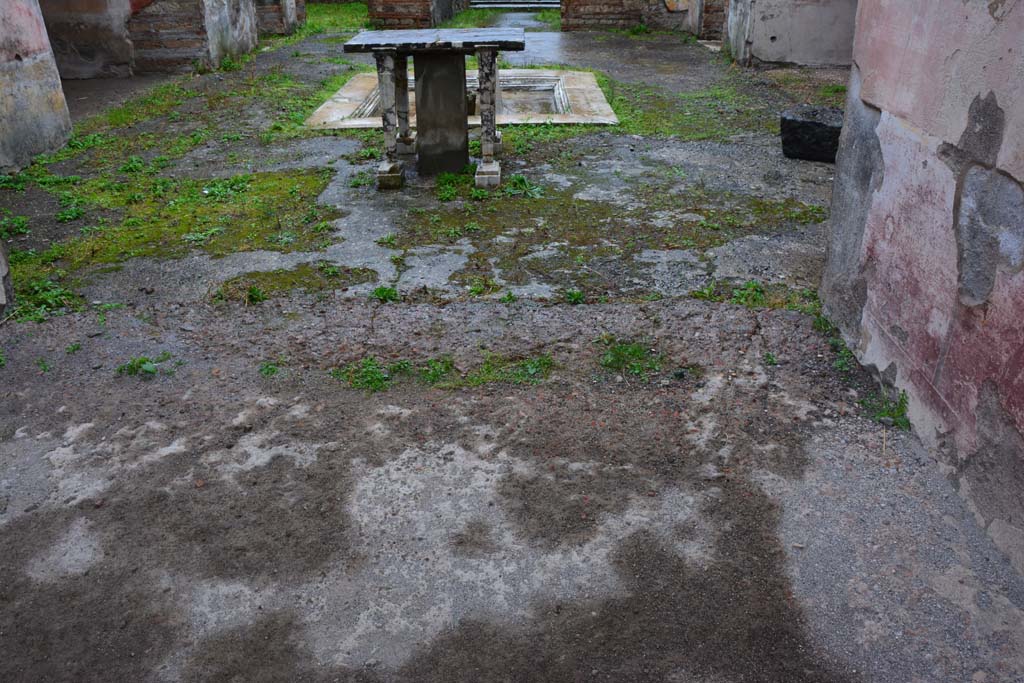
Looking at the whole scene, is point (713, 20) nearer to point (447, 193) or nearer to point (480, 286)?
point (447, 193)

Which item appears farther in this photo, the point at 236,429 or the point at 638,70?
the point at 638,70

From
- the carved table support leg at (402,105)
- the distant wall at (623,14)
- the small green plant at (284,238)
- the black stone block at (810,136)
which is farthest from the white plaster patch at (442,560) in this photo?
the distant wall at (623,14)

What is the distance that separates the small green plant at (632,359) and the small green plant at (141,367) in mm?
1958

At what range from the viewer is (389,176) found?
18.6 ft

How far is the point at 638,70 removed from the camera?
35.1 ft

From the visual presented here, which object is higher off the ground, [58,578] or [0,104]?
[0,104]

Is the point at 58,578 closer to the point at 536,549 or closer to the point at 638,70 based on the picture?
the point at 536,549

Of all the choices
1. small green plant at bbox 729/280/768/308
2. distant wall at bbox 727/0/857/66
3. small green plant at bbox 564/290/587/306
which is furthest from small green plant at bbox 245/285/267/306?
distant wall at bbox 727/0/857/66

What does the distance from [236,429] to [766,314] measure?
2497 millimetres

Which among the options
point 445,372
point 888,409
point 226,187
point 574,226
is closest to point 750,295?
point 888,409

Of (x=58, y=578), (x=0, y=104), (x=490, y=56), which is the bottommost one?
(x=58, y=578)

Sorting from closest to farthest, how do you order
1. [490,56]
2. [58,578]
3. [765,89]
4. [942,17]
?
[58,578] → [942,17] → [490,56] → [765,89]

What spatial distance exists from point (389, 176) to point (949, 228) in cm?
398

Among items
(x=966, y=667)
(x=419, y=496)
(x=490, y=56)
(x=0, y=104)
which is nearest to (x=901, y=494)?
(x=966, y=667)
